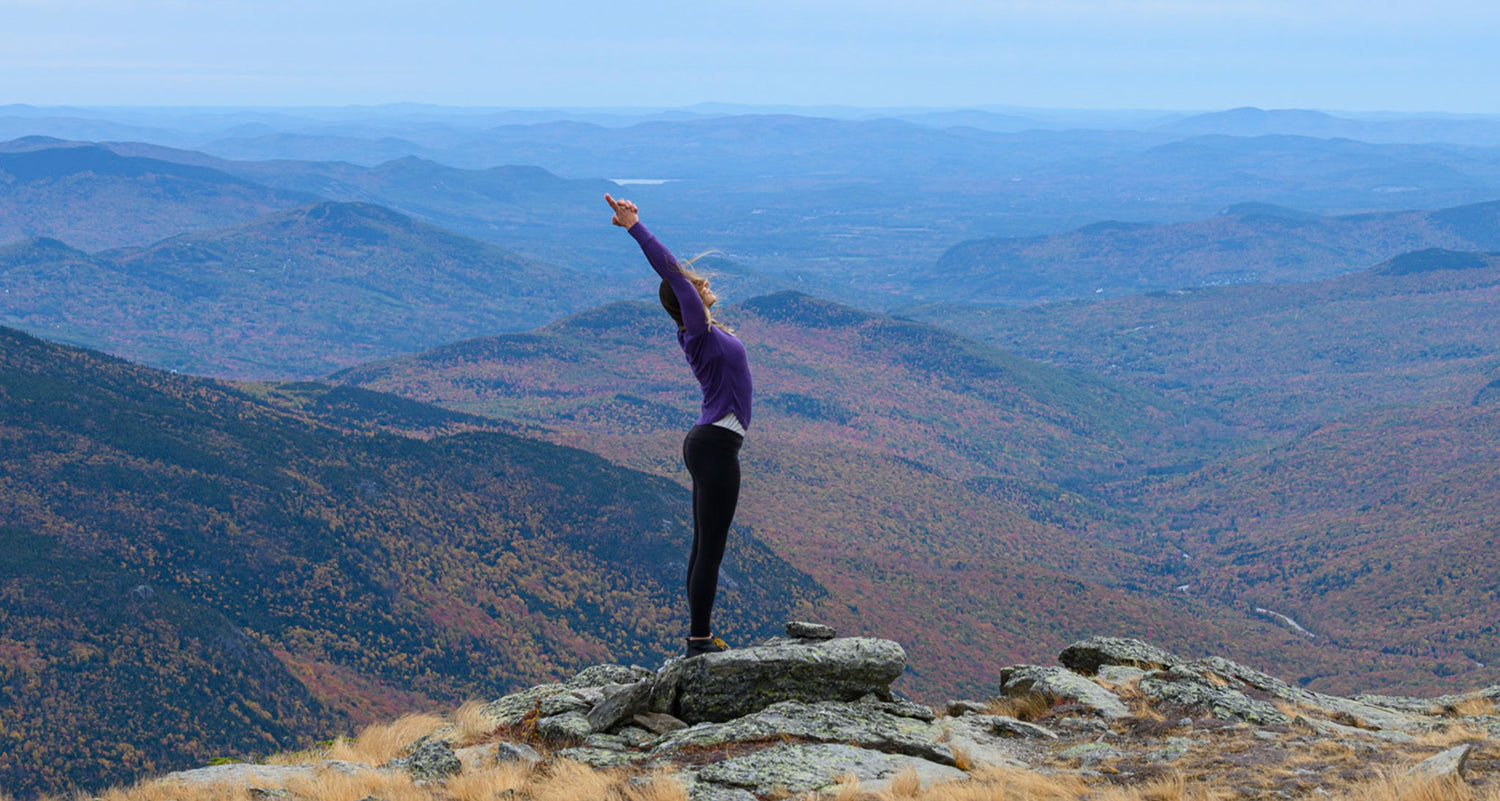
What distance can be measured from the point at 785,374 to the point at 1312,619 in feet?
287

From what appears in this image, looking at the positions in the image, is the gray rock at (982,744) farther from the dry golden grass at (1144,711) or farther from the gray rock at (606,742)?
the gray rock at (606,742)

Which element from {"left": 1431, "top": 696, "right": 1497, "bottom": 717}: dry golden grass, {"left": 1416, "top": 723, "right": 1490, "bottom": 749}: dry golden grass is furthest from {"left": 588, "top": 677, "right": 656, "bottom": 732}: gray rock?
{"left": 1431, "top": 696, "right": 1497, "bottom": 717}: dry golden grass

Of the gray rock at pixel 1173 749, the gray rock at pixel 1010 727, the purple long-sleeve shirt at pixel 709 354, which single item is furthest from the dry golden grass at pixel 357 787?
the gray rock at pixel 1173 749

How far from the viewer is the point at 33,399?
5903 centimetres

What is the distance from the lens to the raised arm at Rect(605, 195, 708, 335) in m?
10.1

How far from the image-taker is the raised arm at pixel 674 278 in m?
10.1

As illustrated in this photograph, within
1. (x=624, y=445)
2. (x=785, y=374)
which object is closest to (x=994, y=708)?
(x=624, y=445)

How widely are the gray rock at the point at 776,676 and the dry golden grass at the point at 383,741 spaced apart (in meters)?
3.00

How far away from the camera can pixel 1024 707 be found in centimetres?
1307

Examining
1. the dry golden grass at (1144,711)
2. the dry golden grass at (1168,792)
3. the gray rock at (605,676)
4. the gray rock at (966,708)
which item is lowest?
the gray rock at (605,676)

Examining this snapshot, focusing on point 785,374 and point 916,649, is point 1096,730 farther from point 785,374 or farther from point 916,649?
point 785,374

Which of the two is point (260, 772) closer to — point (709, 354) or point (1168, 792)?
point (709, 354)

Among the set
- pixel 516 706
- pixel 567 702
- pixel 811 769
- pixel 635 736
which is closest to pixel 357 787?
pixel 635 736

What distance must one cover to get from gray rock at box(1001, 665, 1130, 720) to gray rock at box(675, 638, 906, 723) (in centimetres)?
225
